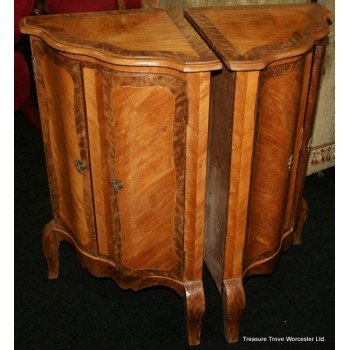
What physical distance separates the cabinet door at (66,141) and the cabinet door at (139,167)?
0.04m

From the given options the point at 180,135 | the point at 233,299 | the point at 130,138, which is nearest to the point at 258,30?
the point at 180,135

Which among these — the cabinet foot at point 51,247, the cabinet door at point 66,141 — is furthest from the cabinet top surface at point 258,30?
the cabinet foot at point 51,247

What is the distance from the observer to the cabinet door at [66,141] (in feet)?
5.84

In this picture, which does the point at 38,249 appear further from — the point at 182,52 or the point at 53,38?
the point at 182,52

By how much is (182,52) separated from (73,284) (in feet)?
3.83

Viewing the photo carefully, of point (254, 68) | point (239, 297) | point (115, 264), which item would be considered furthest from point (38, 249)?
point (254, 68)

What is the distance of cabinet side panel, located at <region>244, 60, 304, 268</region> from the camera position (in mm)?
1735

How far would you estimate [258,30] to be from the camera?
6.07 ft

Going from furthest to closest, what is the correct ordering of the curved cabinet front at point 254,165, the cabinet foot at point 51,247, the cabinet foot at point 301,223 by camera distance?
the cabinet foot at point 301,223, the cabinet foot at point 51,247, the curved cabinet front at point 254,165

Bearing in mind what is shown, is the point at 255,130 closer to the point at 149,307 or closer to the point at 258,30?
the point at 258,30

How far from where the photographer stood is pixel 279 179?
6.35ft

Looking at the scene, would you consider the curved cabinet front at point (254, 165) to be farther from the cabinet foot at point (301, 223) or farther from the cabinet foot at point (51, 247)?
the cabinet foot at point (51, 247)

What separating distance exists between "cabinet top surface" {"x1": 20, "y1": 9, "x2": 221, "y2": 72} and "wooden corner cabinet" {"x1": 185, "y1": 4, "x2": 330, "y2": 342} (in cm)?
7

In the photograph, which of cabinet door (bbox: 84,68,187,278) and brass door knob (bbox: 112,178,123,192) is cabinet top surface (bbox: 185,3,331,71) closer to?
cabinet door (bbox: 84,68,187,278)
